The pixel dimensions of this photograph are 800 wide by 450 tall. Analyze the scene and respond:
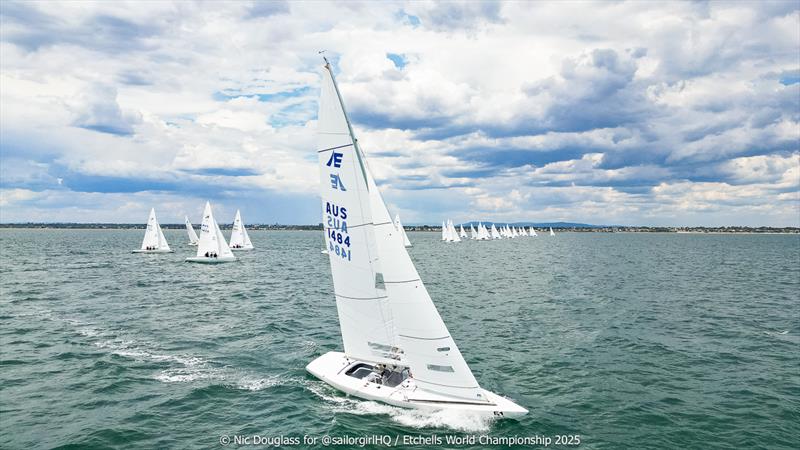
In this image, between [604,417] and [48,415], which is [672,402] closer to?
[604,417]

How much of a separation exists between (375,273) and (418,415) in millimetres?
5558

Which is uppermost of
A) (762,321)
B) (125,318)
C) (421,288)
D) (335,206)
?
(335,206)

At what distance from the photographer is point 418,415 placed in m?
17.5

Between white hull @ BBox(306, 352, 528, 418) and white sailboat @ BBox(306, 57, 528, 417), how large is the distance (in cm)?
4

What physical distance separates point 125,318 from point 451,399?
28329 mm

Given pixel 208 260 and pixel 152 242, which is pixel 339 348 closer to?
pixel 208 260

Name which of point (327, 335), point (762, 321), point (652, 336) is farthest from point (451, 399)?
point (762, 321)

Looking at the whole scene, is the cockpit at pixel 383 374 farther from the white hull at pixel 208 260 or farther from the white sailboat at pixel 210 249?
the white hull at pixel 208 260

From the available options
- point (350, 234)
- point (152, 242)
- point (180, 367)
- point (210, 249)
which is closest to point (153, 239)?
point (152, 242)

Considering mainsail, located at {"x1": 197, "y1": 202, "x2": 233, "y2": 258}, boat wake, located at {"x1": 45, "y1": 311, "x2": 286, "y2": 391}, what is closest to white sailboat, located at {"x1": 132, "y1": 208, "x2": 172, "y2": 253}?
mainsail, located at {"x1": 197, "y1": 202, "x2": 233, "y2": 258}

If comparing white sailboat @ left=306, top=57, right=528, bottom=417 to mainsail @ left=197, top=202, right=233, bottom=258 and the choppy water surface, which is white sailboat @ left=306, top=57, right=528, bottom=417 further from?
mainsail @ left=197, top=202, right=233, bottom=258

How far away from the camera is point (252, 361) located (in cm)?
2516

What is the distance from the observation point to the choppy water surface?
17375mm

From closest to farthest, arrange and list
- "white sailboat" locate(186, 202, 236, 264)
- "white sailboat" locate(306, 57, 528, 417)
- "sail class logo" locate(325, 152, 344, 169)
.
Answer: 1. "white sailboat" locate(306, 57, 528, 417)
2. "sail class logo" locate(325, 152, 344, 169)
3. "white sailboat" locate(186, 202, 236, 264)
